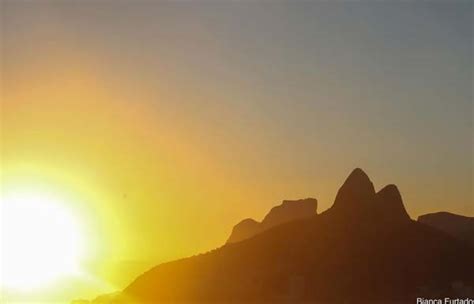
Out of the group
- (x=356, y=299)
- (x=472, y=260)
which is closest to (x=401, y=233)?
(x=472, y=260)

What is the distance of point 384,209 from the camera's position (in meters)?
165

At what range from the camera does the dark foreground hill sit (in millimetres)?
142125

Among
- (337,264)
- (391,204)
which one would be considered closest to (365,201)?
(391,204)

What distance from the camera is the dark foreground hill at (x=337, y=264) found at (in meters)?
142

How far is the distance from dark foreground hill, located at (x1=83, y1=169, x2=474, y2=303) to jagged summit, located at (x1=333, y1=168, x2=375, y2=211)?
24 centimetres

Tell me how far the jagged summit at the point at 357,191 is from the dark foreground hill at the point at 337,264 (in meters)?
0.24

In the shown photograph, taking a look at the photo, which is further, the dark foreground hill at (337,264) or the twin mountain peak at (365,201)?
the twin mountain peak at (365,201)

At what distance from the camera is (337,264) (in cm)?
15088

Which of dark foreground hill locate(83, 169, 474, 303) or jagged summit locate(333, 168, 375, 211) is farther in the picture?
jagged summit locate(333, 168, 375, 211)

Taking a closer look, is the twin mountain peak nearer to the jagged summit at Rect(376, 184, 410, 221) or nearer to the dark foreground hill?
the jagged summit at Rect(376, 184, 410, 221)

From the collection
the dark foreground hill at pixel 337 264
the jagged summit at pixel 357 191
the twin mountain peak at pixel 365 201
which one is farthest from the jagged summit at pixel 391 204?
the jagged summit at pixel 357 191

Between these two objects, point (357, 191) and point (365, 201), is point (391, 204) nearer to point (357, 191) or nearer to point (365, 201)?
point (365, 201)

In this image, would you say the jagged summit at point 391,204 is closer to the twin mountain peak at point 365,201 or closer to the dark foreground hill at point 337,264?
the twin mountain peak at point 365,201

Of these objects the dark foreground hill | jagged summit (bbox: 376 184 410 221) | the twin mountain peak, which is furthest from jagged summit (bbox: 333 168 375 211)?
jagged summit (bbox: 376 184 410 221)
